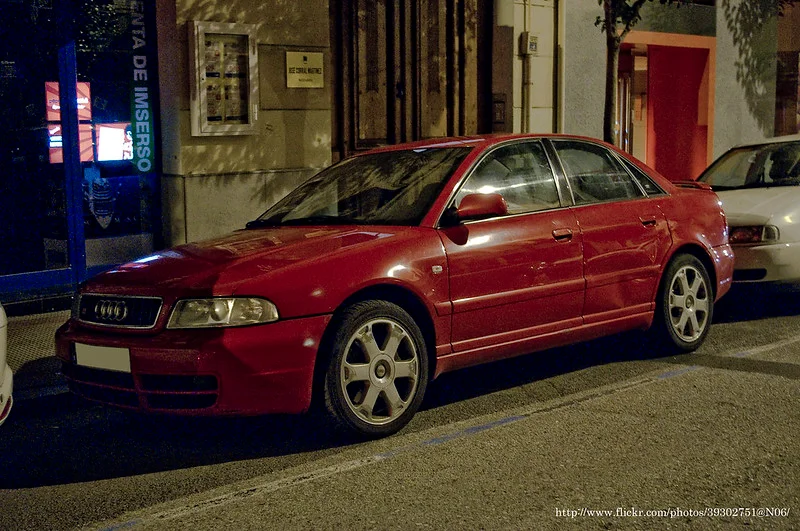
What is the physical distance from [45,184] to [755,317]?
21.4 ft

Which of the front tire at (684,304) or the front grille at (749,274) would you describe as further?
the front grille at (749,274)

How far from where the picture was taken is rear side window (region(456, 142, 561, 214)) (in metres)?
6.34

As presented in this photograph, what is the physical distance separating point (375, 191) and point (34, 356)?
3077mm

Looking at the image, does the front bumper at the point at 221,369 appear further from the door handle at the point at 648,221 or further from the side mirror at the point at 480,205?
the door handle at the point at 648,221

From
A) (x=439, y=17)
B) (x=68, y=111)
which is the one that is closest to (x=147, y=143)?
(x=68, y=111)

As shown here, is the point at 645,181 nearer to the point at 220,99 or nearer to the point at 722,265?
the point at 722,265

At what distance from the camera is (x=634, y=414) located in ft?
19.1

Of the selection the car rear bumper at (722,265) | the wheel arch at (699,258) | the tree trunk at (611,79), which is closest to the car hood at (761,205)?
the car rear bumper at (722,265)

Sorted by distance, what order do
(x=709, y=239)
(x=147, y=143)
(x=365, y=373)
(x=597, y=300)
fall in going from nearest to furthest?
(x=365, y=373)
(x=597, y=300)
(x=709, y=239)
(x=147, y=143)

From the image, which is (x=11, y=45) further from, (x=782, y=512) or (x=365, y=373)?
(x=782, y=512)

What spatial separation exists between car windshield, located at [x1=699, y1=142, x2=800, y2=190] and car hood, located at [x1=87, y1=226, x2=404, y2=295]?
558 centimetres

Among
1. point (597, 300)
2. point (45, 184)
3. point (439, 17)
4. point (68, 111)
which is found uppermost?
point (439, 17)

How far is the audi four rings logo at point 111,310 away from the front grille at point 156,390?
0.88ft

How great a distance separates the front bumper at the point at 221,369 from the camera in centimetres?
508
